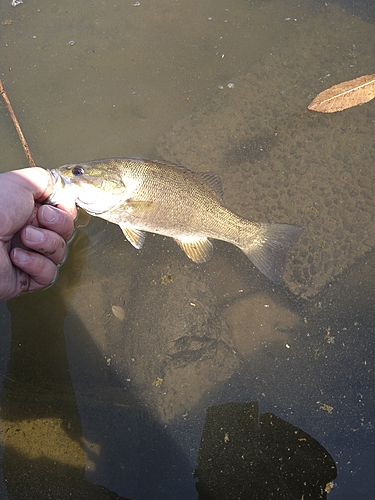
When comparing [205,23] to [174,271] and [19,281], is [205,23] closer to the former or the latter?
[174,271]

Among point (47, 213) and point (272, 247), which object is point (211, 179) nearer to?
point (272, 247)

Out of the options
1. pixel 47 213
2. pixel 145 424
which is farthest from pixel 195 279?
pixel 47 213

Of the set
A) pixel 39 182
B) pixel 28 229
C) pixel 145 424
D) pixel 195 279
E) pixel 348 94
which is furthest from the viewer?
pixel 348 94

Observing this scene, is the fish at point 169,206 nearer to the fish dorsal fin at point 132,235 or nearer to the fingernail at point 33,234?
the fish dorsal fin at point 132,235

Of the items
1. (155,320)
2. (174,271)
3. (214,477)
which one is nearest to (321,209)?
(174,271)

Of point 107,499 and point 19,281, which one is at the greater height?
point 19,281

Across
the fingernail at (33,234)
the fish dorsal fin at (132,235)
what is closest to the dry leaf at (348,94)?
the fish dorsal fin at (132,235)


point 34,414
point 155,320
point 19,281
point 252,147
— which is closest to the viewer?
point 19,281
